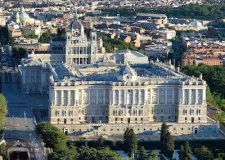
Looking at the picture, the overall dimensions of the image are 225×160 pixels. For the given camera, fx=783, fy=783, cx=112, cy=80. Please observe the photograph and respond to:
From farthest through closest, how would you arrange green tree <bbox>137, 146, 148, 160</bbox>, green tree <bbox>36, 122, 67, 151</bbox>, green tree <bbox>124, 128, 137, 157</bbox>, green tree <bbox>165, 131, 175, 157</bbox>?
green tree <bbox>165, 131, 175, 157</bbox>
green tree <bbox>124, 128, 137, 157</bbox>
green tree <bbox>36, 122, 67, 151</bbox>
green tree <bbox>137, 146, 148, 160</bbox>

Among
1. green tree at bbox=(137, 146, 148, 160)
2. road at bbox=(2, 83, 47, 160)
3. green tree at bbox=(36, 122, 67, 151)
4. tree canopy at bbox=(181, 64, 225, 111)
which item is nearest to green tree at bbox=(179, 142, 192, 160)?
green tree at bbox=(137, 146, 148, 160)

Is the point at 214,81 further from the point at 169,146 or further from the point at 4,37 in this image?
the point at 4,37

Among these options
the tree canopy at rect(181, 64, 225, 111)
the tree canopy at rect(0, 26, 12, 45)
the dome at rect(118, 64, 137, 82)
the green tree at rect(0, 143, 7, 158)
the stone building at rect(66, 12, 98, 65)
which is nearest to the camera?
the green tree at rect(0, 143, 7, 158)

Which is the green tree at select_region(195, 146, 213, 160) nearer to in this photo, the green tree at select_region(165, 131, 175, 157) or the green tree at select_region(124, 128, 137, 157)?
the green tree at select_region(165, 131, 175, 157)

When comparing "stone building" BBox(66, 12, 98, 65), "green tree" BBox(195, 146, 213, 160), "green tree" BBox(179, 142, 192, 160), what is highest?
"stone building" BBox(66, 12, 98, 65)

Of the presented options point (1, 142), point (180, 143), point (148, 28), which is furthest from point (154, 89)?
point (148, 28)

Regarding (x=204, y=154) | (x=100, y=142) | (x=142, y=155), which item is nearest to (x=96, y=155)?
(x=142, y=155)

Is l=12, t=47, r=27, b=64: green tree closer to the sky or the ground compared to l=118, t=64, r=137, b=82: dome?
closer to the ground
